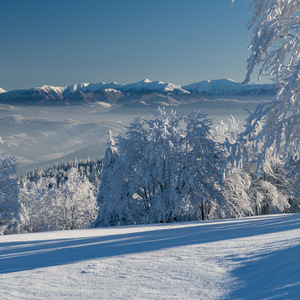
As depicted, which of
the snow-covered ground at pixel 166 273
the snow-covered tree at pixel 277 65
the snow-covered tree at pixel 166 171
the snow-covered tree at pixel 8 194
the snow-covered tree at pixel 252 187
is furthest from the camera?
the snow-covered tree at pixel 8 194

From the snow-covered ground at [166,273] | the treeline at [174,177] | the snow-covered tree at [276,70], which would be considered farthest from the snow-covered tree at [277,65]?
the treeline at [174,177]

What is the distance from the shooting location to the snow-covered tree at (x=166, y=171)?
19250 mm

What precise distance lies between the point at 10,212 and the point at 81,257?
24.3 m

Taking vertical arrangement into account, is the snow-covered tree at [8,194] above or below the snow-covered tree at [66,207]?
above

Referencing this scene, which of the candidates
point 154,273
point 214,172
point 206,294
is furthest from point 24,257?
point 214,172

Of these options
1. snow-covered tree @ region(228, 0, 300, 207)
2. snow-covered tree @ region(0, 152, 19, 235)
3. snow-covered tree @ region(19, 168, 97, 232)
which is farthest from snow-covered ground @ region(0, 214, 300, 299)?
snow-covered tree @ region(19, 168, 97, 232)

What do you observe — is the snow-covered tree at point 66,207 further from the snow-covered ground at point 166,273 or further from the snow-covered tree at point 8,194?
the snow-covered ground at point 166,273

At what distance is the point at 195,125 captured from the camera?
21031 mm

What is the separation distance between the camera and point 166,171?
64.8 ft

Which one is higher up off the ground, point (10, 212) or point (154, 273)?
point (154, 273)

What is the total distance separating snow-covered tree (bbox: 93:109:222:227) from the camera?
758 inches

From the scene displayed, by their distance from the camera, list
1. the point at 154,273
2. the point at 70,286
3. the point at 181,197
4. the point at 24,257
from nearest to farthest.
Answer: the point at 70,286
the point at 154,273
the point at 24,257
the point at 181,197

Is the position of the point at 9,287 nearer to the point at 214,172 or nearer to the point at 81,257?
the point at 81,257

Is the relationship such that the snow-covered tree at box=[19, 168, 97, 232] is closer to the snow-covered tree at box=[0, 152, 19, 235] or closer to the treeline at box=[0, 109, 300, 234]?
the snow-covered tree at box=[0, 152, 19, 235]
